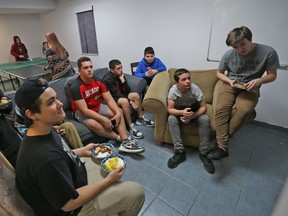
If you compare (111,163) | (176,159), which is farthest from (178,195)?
(111,163)

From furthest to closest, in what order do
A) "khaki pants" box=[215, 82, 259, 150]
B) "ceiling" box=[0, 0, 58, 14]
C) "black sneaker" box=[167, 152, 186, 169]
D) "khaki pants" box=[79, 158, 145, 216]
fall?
"ceiling" box=[0, 0, 58, 14] < "black sneaker" box=[167, 152, 186, 169] < "khaki pants" box=[215, 82, 259, 150] < "khaki pants" box=[79, 158, 145, 216]

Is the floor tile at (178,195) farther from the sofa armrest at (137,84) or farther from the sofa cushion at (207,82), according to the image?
the sofa armrest at (137,84)

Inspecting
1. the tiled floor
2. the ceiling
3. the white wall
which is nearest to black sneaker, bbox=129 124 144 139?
the tiled floor

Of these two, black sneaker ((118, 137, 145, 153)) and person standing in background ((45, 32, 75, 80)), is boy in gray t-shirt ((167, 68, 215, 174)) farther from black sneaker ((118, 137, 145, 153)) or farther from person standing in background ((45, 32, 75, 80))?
person standing in background ((45, 32, 75, 80))

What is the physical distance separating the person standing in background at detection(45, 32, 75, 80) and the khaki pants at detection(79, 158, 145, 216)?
7.48 ft

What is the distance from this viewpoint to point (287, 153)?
6.59 ft

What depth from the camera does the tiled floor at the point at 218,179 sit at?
57.1 inches

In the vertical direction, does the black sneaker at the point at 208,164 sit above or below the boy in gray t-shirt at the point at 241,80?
below

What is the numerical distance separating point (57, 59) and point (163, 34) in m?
1.88

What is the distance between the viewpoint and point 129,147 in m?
2.08

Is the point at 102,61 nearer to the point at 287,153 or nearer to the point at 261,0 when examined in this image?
the point at 261,0

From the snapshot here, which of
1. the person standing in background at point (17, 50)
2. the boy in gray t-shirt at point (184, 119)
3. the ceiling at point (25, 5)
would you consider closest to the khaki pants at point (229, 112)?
the boy in gray t-shirt at point (184, 119)

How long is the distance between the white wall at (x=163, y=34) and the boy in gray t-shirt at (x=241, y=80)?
0.72 meters

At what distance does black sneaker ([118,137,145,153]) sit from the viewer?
81.4 inches
